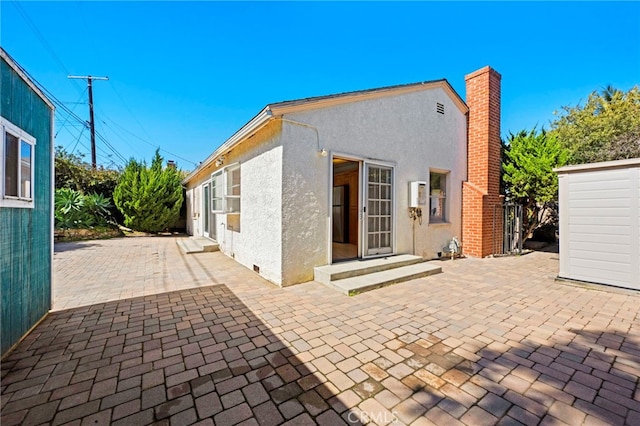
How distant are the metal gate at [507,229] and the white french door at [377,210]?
393 cm

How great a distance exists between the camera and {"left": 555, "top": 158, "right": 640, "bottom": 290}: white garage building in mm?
4410

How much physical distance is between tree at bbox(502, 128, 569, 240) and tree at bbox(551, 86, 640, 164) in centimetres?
164

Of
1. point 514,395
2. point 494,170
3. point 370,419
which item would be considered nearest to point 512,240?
point 494,170

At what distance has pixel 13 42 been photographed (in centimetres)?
724

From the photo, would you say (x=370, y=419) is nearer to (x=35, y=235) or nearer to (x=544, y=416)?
(x=544, y=416)

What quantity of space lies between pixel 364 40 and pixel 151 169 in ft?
40.8

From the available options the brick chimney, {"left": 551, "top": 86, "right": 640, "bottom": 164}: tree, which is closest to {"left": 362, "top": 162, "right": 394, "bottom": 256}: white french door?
the brick chimney

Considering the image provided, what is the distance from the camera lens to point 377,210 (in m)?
6.22

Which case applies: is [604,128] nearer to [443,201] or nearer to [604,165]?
[443,201]

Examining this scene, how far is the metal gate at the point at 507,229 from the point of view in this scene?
800 cm

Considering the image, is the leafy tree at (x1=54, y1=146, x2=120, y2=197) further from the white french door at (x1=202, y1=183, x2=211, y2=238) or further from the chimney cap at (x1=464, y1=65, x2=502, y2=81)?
the chimney cap at (x1=464, y1=65, x2=502, y2=81)

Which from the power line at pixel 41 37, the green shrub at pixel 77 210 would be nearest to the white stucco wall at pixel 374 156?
the power line at pixel 41 37

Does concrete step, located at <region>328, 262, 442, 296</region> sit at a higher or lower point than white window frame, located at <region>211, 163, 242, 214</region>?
lower

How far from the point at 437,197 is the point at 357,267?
162 inches
